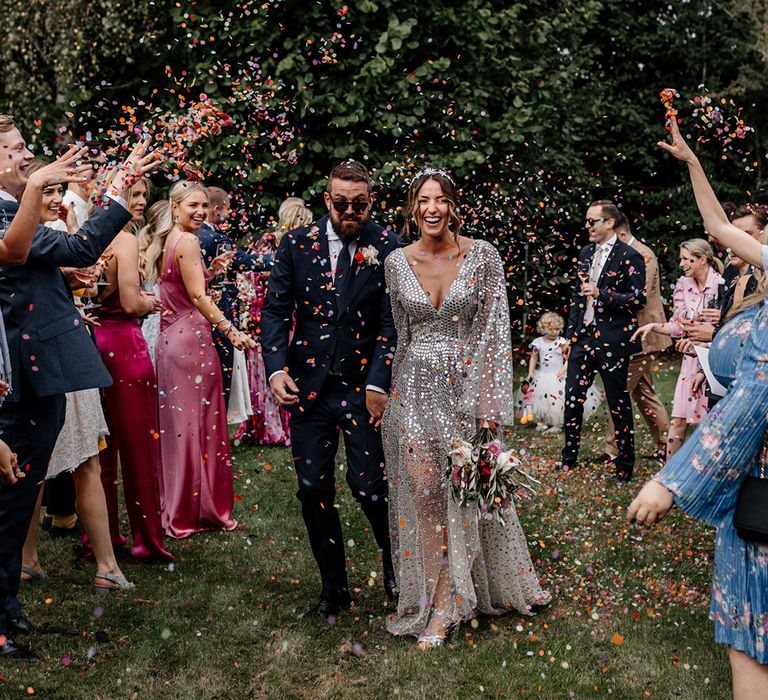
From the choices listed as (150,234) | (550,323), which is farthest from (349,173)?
(550,323)

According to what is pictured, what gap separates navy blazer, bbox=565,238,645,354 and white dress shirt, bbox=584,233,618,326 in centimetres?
4

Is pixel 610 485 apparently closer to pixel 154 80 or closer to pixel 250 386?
pixel 250 386

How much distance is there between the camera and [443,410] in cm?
462

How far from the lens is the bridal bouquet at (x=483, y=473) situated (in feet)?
14.7

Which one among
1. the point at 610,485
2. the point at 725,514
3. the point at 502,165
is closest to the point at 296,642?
the point at 725,514

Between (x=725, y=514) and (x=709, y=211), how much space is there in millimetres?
1191

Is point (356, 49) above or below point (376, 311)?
above

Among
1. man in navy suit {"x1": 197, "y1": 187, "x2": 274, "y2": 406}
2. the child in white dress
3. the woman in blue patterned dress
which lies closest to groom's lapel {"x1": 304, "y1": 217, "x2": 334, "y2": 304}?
the woman in blue patterned dress

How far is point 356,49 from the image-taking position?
10852mm

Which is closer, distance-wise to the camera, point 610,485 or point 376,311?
point 376,311

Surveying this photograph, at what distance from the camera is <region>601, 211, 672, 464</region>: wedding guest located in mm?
7996

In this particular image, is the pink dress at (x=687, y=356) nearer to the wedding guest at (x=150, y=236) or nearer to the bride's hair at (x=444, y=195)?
the bride's hair at (x=444, y=195)

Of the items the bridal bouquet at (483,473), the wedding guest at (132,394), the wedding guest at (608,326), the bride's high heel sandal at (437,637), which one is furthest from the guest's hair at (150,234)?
the wedding guest at (608,326)

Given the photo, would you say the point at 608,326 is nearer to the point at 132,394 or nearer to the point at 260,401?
the point at 260,401
